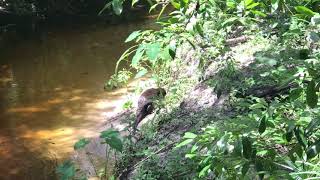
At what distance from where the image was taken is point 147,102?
5121 millimetres

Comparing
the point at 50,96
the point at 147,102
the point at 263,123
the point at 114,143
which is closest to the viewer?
the point at 263,123

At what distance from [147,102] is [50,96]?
233 cm

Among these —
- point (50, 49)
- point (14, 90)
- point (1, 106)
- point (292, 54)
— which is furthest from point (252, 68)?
point (50, 49)

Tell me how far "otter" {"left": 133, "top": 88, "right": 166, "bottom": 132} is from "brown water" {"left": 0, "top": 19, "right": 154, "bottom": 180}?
0.81 m

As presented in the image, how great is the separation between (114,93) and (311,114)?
214 inches

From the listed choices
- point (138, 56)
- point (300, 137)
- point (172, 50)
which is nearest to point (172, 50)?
point (172, 50)

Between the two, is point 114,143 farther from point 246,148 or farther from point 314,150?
point 314,150

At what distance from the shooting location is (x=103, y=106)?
6.36 meters

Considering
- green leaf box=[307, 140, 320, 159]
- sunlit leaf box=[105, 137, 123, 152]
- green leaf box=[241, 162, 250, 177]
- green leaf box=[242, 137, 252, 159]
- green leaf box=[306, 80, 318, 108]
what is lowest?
sunlit leaf box=[105, 137, 123, 152]

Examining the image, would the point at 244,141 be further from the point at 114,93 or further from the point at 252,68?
the point at 114,93

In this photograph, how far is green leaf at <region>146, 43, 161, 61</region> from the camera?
138 cm

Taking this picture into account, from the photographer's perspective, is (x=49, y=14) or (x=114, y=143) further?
(x=49, y=14)

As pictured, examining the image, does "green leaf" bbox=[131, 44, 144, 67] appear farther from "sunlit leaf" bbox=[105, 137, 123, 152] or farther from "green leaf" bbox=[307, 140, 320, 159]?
"sunlit leaf" bbox=[105, 137, 123, 152]

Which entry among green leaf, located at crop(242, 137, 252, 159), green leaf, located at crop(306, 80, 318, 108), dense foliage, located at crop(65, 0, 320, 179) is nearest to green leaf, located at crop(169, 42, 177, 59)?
dense foliage, located at crop(65, 0, 320, 179)
